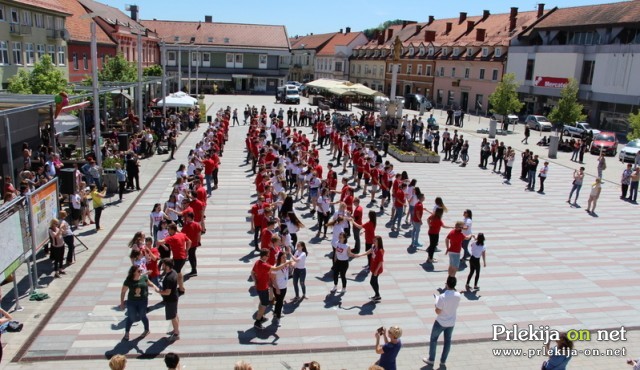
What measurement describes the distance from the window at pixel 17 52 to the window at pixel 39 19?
3.02 m

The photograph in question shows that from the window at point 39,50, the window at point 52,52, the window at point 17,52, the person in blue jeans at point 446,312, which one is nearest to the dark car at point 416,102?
the window at point 52,52

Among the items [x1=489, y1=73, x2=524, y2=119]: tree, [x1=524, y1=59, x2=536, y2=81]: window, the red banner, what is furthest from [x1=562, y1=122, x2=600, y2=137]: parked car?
[x1=524, y1=59, x2=536, y2=81]: window

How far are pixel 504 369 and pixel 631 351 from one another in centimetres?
261

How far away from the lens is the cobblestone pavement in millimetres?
8758

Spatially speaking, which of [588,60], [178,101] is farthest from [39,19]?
[588,60]

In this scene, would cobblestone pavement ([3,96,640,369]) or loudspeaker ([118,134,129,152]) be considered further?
loudspeaker ([118,134,129,152])

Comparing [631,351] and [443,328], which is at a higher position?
[443,328]

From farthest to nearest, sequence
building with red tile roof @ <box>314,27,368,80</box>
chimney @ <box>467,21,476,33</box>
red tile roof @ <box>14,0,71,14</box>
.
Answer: building with red tile roof @ <box>314,27,368,80</box> → chimney @ <box>467,21,476,33</box> → red tile roof @ <box>14,0,71,14</box>

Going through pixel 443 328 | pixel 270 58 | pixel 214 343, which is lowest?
pixel 214 343

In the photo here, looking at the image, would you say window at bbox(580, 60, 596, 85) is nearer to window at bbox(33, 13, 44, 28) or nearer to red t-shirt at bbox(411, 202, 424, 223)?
red t-shirt at bbox(411, 202, 424, 223)

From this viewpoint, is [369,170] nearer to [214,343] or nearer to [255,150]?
[255,150]

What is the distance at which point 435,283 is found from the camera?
11906 millimetres

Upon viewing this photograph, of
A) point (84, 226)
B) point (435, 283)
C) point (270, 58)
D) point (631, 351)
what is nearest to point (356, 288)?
point (435, 283)

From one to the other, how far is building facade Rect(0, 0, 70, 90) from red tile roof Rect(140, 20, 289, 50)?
35.6 m
